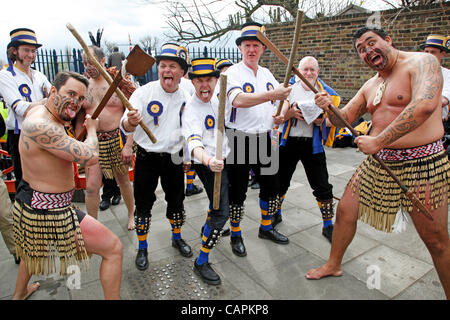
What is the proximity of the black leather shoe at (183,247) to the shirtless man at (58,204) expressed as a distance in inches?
44.1

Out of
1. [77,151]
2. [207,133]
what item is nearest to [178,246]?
[207,133]

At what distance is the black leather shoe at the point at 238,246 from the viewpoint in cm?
320

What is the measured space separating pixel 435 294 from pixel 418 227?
707 mm

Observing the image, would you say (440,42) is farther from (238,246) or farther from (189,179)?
(189,179)

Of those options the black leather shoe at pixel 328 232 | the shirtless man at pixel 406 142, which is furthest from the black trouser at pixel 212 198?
the black leather shoe at pixel 328 232

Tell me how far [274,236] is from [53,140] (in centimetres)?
248

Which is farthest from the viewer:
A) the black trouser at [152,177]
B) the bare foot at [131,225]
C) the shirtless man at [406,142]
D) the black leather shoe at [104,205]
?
the black leather shoe at [104,205]

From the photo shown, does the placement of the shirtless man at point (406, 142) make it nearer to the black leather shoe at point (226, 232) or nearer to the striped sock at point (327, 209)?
the striped sock at point (327, 209)

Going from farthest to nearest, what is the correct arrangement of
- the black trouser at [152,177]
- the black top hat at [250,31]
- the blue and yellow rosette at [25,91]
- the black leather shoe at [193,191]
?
1. the black leather shoe at [193,191]
2. the blue and yellow rosette at [25,91]
3. the black top hat at [250,31]
4. the black trouser at [152,177]

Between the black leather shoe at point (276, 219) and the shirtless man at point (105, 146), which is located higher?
the shirtless man at point (105, 146)

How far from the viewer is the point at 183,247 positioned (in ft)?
10.8

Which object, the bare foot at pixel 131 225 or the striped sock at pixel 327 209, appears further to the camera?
the bare foot at pixel 131 225

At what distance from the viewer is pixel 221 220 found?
8.90 feet

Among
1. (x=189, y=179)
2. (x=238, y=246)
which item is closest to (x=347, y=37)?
(x=189, y=179)
